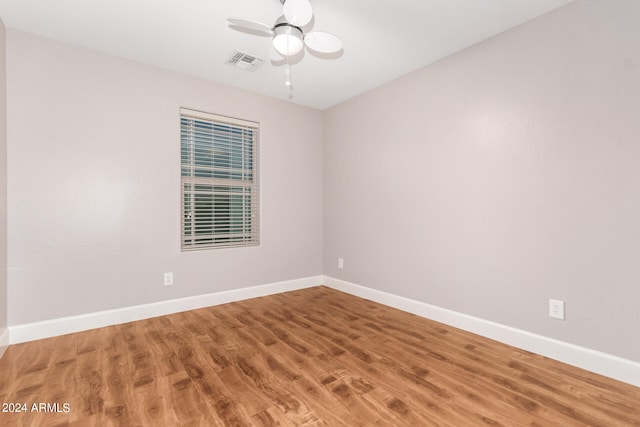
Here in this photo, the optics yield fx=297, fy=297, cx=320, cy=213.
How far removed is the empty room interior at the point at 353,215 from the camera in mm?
1822

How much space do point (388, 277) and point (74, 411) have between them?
2.82 m

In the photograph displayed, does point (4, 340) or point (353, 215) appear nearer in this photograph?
point (4, 340)

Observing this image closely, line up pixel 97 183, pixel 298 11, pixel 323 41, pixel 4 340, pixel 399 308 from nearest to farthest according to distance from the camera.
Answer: pixel 298 11 → pixel 323 41 → pixel 4 340 → pixel 97 183 → pixel 399 308

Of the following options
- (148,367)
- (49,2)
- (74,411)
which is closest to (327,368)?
(148,367)

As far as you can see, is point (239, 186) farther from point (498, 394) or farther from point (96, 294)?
point (498, 394)

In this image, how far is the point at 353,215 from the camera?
389 cm

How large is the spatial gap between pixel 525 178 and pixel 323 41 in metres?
1.84

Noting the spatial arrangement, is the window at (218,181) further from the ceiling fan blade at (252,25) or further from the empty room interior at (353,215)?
the ceiling fan blade at (252,25)

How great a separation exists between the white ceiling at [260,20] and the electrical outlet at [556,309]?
2131 mm

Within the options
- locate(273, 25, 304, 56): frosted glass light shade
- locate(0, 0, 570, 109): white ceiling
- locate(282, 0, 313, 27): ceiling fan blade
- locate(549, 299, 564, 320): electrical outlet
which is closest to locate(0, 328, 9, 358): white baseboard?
locate(0, 0, 570, 109): white ceiling

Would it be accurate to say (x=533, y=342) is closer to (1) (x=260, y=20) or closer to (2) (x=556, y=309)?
(2) (x=556, y=309)

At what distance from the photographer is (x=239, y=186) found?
147 inches

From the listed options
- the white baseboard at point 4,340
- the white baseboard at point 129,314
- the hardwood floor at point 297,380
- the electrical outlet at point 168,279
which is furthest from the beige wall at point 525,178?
the white baseboard at point 4,340

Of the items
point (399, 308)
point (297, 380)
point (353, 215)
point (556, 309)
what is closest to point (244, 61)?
point (353, 215)
